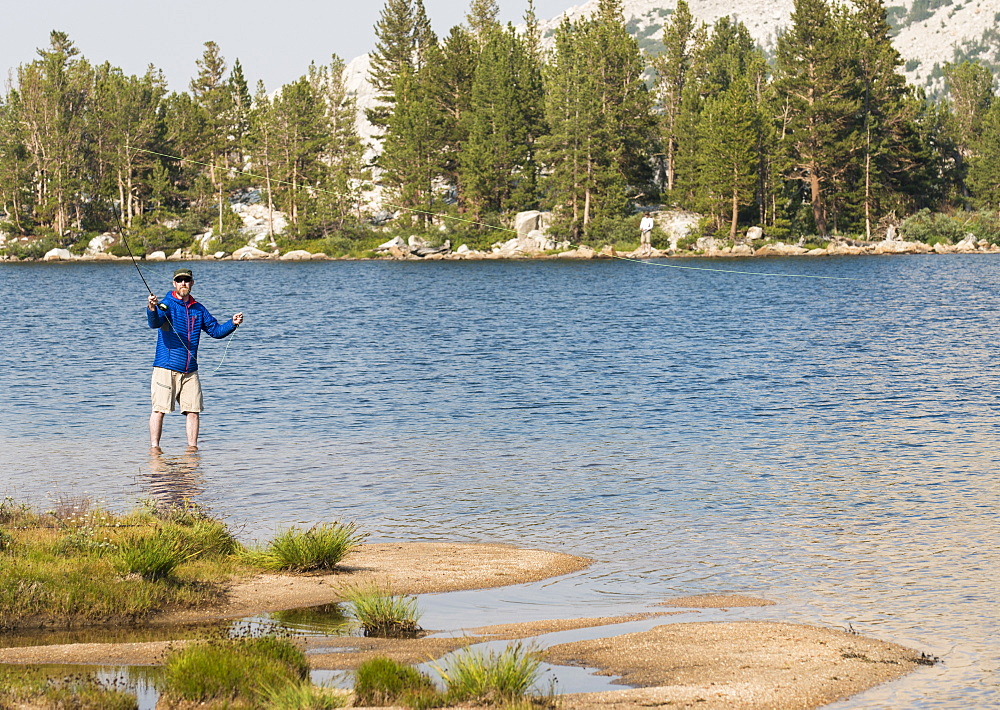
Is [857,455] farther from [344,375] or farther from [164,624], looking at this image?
[344,375]

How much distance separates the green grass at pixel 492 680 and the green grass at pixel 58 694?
1935 millimetres

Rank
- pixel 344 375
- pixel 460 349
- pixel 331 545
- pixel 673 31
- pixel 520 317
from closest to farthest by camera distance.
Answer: pixel 331 545 < pixel 344 375 < pixel 460 349 < pixel 520 317 < pixel 673 31

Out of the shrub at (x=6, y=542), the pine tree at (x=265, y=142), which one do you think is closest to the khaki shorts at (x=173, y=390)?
the shrub at (x=6, y=542)

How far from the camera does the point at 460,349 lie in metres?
32.2

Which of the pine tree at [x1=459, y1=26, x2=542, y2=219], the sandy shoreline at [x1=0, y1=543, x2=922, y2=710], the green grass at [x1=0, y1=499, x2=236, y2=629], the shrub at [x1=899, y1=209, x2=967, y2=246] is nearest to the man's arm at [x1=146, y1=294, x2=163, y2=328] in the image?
the green grass at [x1=0, y1=499, x2=236, y2=629]

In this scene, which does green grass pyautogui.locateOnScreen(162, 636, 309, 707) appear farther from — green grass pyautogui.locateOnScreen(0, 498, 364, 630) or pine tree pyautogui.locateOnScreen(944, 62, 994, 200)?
pine tree pyautogui.locateOnScreen(944, 62, 994, 200)

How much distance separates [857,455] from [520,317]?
92.8 feet

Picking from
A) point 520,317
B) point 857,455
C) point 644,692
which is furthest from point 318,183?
point 644,692

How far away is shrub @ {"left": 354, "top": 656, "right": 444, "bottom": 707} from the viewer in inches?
267

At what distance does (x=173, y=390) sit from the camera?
51.5 ft

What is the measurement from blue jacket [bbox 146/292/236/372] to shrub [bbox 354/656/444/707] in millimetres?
9087

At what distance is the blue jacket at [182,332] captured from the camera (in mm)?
15320

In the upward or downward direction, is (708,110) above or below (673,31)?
below

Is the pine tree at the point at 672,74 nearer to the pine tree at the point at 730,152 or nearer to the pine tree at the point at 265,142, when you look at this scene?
the pine tree at the point at 730,152
